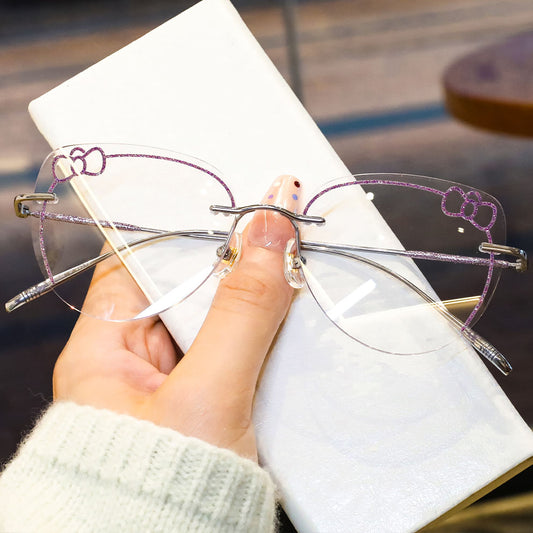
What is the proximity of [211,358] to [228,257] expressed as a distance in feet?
0.20

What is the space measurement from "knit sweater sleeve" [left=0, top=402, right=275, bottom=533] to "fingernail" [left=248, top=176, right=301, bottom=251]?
105 millimetres

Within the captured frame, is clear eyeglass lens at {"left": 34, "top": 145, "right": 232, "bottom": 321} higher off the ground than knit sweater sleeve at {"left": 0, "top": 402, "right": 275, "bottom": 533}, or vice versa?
clear eyeglass lens at {"left": 34, "top": 145, "right": 232, "bottom": 321}

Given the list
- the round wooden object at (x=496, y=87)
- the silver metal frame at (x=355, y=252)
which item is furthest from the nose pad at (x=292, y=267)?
the round wooden object at (x=496, y=87)

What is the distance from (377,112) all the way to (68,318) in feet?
1.04

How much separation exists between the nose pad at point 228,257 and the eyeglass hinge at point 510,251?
131mm

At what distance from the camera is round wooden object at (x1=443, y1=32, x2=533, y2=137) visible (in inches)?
20.9

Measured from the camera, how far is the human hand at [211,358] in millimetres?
294

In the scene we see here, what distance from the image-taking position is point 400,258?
0.35 metres

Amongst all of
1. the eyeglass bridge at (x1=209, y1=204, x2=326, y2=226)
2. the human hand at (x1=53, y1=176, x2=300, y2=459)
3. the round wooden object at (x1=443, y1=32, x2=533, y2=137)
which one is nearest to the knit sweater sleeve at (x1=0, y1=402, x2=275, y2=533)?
the human hand at (x1=53, y1=176, x2=300, y2=459)

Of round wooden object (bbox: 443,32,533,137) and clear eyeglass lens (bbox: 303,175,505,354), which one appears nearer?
clear eyeglass lens (bbox: 303,175,505,354)

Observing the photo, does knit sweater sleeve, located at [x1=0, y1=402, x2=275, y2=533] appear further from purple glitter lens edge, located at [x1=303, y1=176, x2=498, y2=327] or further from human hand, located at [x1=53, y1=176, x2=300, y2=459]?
purple glitter lens edge, located at [x1=303, y1=176, x2=498, y2=327]

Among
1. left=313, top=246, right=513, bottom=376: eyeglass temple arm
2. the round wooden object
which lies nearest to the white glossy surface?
left=313, top=246, right=513, bottom=376: eyeglass temple arm

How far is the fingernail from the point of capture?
0.33 m

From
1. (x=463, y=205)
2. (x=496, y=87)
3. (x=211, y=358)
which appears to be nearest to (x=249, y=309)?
(x=211, y=358)
